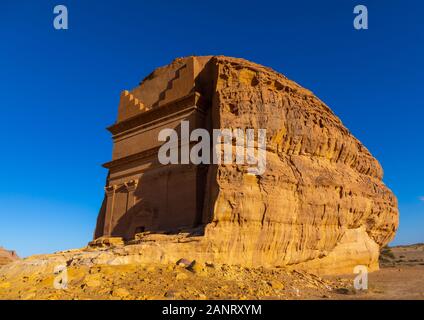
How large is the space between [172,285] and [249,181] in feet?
19.8

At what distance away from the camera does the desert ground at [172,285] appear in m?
9.02

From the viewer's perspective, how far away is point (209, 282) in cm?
1033

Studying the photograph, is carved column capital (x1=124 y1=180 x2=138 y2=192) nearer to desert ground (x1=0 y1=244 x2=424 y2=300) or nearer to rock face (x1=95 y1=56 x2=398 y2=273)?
rock face (x1=95 y1=56 x2=398 y2=273)

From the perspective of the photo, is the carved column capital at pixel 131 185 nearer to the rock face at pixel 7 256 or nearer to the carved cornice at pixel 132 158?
the carved cornice at pixel 132 158

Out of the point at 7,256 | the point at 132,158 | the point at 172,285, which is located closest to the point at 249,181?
the point at 172,285

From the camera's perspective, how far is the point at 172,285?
31.8 feet

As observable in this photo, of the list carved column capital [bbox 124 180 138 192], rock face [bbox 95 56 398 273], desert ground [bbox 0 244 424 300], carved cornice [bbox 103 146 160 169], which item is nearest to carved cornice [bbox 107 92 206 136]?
rock face [bbox 95 56 398 273]

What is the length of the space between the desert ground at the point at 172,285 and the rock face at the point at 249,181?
1.57m

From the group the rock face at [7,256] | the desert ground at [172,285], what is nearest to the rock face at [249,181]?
the desert ground at [172,285]

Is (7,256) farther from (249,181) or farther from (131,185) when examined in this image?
(249,181)

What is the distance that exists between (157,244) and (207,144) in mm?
6200

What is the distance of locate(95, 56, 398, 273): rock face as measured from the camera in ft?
46.5

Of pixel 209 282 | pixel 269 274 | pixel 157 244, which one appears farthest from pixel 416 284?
pixel 157 244
